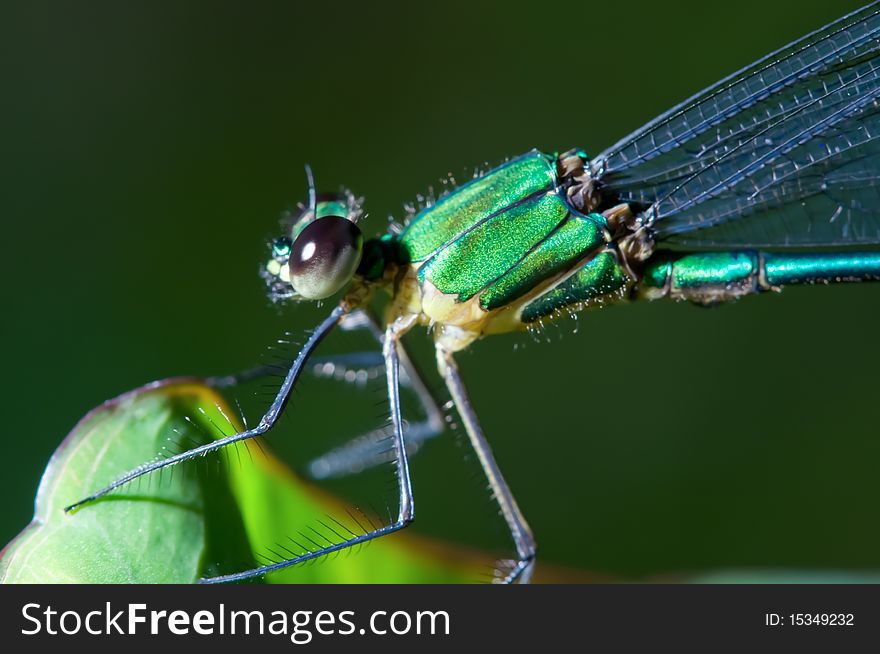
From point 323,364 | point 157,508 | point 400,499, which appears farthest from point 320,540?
point 323,364

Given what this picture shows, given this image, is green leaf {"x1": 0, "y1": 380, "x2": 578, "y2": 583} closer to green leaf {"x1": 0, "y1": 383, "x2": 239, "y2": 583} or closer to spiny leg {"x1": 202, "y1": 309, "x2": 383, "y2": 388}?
green leaf {"x1": 0, "y1": 383, "x2": 239, "y2": 583}

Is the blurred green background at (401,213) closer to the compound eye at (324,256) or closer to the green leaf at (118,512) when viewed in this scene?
the compound eye at (324,256)

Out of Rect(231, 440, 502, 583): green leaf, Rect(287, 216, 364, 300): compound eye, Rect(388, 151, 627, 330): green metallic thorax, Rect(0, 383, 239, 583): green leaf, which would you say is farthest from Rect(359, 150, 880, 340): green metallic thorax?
Rect(0, 383, 239, 583): green leaf

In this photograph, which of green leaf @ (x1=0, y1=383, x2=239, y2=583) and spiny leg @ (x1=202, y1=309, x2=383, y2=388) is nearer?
green leaf @ (x1=0, y1=383, x2=239, y2=583)

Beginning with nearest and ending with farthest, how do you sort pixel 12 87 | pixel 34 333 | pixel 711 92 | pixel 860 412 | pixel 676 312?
pixel 711 92
pixel 34 333
pixel 12 87
pixel 860 412
pixel 676 312

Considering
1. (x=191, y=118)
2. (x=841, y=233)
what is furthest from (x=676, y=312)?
(x=191, y=118)

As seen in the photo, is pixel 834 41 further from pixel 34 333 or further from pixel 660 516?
pixel 34 333

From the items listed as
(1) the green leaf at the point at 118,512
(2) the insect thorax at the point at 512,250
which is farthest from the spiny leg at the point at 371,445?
(1) the green leaf at the point at 118,512
